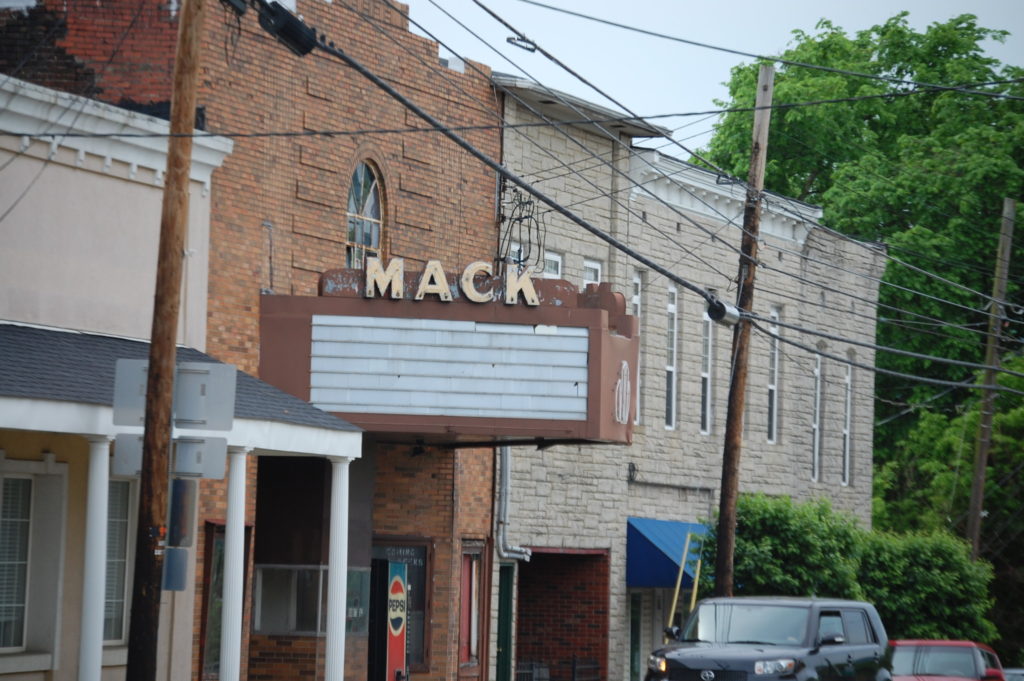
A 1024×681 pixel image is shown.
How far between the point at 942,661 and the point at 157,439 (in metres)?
13.3

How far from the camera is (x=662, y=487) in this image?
30.0 m

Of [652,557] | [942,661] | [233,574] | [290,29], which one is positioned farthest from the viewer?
[652,557]

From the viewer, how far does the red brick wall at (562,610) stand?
2831 cm

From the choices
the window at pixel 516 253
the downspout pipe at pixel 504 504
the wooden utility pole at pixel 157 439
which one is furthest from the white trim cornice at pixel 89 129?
the downspout pipe at pixel 504 504

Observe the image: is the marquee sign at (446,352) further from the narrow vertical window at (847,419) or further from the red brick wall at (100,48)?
the narrow vertical window at (847,419)

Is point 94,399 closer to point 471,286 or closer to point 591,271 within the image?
point 471,286

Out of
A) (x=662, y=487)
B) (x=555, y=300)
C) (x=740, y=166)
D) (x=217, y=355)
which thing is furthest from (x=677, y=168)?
(x=740, y=166)

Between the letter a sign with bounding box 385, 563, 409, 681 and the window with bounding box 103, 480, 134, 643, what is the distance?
5.35m

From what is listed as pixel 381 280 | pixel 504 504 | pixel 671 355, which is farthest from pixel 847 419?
pixel 381 280

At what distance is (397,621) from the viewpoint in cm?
2359

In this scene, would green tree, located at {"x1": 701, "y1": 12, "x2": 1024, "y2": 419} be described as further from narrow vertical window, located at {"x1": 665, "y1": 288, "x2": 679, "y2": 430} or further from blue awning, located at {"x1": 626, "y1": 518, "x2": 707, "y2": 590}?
blue awning, located at {"x1": 626, "y1": 518, "x2": 707, "y2": 590}

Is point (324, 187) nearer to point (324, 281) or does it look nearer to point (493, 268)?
point (324, 281)

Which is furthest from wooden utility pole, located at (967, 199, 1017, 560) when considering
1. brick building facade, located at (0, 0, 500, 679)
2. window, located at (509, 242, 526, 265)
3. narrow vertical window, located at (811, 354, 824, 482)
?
brick building facade, located at (0, 0, 500, 679)

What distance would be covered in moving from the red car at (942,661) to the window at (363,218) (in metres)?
9.23
